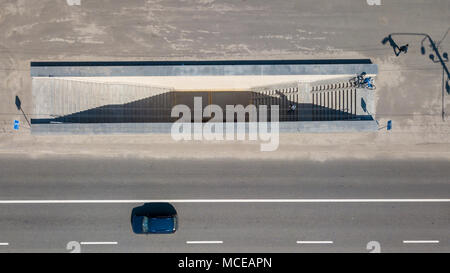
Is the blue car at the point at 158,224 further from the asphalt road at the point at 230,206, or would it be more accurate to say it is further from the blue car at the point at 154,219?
the asphalt road at the point at 230,206

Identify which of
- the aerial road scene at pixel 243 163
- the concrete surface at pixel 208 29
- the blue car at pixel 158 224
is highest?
the concrete surface at pixel 208 29

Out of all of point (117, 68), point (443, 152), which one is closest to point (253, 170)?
point (117, 68)

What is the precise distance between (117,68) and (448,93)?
58.3 feet

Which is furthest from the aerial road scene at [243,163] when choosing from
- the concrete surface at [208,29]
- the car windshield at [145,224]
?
the concrete surface at [208,29]

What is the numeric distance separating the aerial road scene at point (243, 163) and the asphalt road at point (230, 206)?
6cm

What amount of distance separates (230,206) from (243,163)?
8.31 ft

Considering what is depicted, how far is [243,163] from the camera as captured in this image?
14.0 meters

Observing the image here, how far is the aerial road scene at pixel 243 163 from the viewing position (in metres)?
13.2

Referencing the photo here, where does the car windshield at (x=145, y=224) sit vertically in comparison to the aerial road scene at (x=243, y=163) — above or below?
below

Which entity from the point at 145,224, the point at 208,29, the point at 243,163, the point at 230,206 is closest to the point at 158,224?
the point at 145,224

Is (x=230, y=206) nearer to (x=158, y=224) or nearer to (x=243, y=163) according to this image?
(x=243, y=163)

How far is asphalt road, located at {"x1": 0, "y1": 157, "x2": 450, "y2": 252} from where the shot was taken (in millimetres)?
13867

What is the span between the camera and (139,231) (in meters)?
13.7
